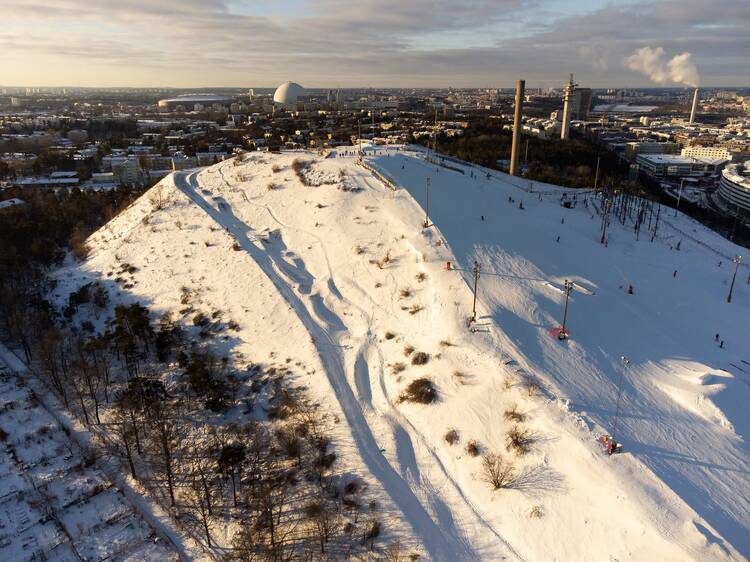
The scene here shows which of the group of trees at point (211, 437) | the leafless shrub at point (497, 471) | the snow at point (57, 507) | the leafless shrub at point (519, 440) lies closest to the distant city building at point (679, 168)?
the leafless shrub at point (519, 440)

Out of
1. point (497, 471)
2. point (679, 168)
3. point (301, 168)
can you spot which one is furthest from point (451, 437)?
point (679, 168)

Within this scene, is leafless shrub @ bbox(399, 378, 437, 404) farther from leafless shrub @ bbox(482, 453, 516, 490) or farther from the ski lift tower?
the ski lift tower

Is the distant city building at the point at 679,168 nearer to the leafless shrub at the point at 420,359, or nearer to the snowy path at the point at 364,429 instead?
the snowy path at the point at 364,429

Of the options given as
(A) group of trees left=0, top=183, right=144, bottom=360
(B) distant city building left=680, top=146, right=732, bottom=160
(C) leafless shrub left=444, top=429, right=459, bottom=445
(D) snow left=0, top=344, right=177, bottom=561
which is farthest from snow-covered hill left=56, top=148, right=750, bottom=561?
(B) distant city building left=680, top=146, right=732, bottom=160

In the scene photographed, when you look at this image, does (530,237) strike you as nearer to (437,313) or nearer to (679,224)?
(437,313)

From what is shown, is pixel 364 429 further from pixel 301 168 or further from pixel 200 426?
pixel 301 168

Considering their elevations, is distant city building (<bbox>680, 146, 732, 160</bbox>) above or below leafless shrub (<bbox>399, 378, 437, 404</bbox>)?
above
